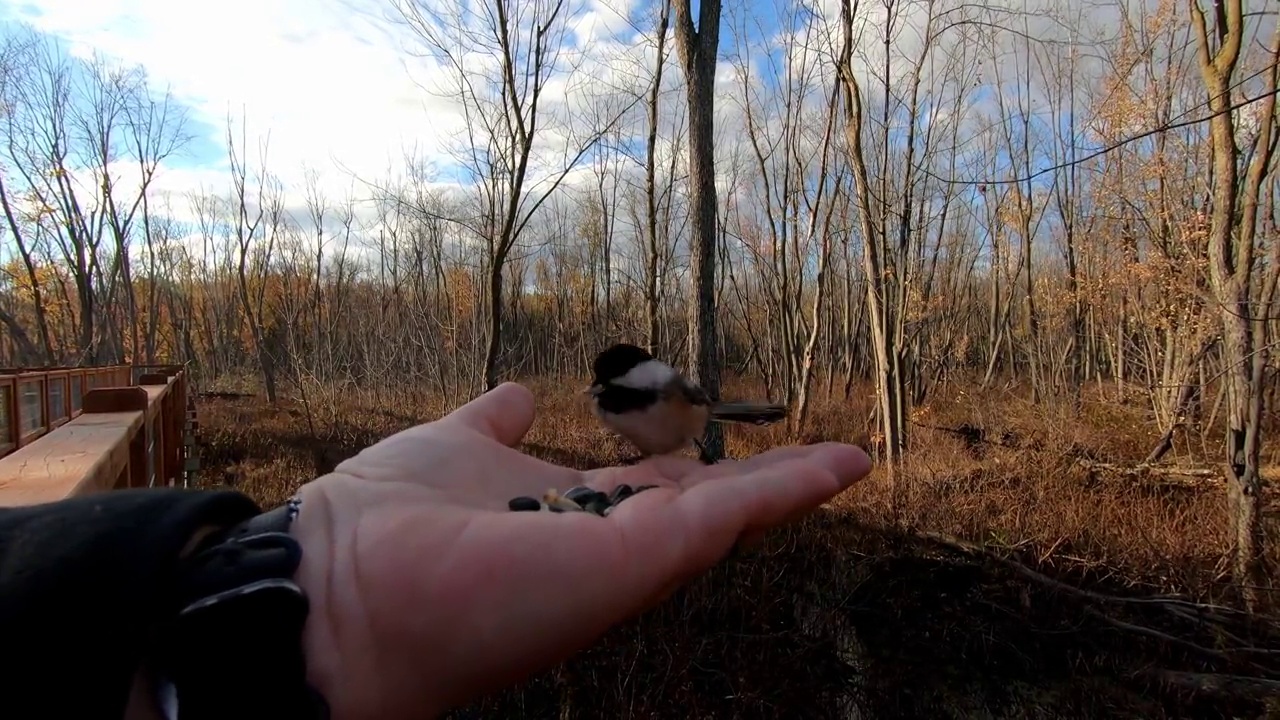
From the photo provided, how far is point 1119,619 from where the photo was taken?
4.73 m

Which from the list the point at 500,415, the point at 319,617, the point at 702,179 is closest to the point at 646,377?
the point at 500,415

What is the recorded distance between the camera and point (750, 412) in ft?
8.54

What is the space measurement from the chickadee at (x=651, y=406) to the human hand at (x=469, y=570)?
1067 mm

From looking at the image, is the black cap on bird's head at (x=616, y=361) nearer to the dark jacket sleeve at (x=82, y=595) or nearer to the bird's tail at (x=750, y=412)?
the bird's tail at (x=750, y=412)

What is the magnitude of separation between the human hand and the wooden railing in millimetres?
406

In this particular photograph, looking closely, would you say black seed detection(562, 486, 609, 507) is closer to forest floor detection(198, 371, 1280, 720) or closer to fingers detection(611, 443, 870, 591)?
fingers detection(611, 443, 870, 591)

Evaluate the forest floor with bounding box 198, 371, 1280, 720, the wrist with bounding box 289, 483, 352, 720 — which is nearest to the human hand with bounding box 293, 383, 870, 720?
the wrist with bounding box 289, 483, 352, 720

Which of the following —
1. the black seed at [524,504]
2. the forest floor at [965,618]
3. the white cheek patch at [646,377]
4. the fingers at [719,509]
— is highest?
the white cheek patch at [646,377]

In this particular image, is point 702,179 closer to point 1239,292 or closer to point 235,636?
point 1239,292

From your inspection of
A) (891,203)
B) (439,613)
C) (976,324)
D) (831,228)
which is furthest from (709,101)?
(976,324)

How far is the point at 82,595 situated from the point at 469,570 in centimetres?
45

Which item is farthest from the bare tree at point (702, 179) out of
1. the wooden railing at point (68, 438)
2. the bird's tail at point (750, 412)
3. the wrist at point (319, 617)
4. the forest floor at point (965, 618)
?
the wrist at point (319, 617)

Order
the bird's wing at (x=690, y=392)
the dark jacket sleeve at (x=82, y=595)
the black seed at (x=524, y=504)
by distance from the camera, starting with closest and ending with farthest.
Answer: the dark jacket sleeve at (x=82, y=595)
the black seed at (x=524, y=504)
the bird's wing at (x=690, y=392)

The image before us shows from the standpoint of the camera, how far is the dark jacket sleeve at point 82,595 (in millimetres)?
555
